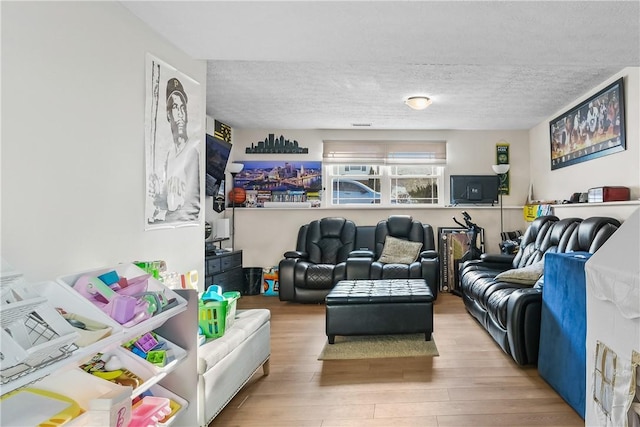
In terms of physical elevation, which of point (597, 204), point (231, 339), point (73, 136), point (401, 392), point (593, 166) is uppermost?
point (593, 166)

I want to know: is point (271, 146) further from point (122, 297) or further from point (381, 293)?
point (122, 297)

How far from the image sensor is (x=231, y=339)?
2.02 meters

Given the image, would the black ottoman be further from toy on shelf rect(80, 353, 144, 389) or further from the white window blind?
the white window blind

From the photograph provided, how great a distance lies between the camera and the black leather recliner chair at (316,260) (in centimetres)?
458

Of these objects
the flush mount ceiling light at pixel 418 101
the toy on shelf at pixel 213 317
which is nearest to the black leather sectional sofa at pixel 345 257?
the flush mount ceiling light at pixel 418 101

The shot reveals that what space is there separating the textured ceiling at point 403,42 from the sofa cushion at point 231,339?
66.7 inches

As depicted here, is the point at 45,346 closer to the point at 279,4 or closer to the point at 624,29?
the point at 279,4

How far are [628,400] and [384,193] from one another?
4.73 metres

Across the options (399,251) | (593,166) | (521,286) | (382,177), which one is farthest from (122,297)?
(382,177)

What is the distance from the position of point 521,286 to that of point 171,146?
2.97m

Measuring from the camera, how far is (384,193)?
565 cm

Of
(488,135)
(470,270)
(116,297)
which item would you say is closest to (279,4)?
(116,297)

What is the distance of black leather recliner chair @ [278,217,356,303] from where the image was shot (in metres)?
4.58

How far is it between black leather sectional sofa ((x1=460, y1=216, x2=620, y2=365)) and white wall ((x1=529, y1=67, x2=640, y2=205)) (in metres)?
0.56
